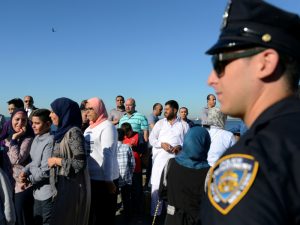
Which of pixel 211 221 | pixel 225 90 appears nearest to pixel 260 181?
pixel 211 221

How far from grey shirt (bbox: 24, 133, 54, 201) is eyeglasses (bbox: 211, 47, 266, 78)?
320 cm

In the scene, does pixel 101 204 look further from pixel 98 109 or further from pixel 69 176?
pixel 98 109

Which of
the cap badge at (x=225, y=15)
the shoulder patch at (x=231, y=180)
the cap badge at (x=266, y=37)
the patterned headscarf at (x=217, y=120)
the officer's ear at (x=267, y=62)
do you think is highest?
the cap badge at (x=225, y=15)

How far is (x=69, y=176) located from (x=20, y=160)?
1.09m

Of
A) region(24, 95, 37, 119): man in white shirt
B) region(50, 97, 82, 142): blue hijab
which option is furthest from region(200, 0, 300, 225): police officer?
region(24, 95, 37, 119): man in white shirt

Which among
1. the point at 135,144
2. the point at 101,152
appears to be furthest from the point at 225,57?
the point at 135,144

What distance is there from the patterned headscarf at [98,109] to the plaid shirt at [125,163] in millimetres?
1649

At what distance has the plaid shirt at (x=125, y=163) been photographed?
5914 mm

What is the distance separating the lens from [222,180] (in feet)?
3.21

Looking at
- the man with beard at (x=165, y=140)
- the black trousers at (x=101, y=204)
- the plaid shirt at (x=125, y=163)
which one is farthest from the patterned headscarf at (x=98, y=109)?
the man with beard at (x=165, y=140)

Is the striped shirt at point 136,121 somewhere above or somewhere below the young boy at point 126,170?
above

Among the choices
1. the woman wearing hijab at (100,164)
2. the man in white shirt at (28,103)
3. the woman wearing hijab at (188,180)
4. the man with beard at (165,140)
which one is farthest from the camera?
the man in white shirt at (28,103)

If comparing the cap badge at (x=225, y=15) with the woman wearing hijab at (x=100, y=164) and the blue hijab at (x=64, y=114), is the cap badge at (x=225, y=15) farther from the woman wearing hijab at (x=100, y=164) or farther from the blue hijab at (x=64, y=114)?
the woman wearing hijab at (x=100, y=164)

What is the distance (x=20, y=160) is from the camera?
4.39m
